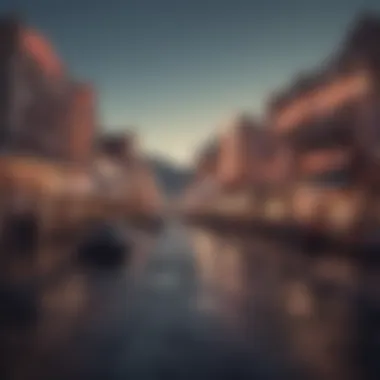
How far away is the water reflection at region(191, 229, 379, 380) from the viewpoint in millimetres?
7059

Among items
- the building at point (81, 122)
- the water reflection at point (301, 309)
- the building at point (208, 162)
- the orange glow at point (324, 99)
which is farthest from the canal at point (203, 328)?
the building at point (208, 162)

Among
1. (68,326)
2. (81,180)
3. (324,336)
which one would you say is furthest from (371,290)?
(81,180)

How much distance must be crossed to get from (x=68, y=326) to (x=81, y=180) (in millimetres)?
28338


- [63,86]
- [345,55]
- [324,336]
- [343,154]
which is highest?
[345,55]

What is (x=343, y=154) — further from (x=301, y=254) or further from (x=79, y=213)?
(x=79, y=213)

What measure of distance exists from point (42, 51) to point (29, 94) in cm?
342

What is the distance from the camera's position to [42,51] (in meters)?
34.1

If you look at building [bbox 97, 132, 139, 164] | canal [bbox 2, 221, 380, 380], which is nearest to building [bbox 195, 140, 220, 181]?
building [bbox 97, 132, 139, 164]

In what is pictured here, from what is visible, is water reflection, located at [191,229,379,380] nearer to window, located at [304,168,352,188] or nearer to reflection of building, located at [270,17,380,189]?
window, located at [304,168,352,188]

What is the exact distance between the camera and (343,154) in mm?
33094

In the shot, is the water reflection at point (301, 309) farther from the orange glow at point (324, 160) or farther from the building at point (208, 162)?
the building at point (208, 162)

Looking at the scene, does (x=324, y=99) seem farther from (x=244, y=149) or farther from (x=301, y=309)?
(x=301, y=309)

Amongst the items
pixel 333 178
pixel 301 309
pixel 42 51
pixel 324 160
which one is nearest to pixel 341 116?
pixel 324 160

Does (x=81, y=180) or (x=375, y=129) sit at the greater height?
(x=375, y=129)
